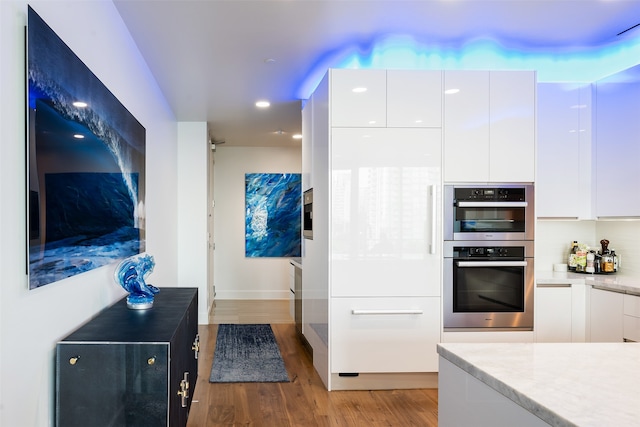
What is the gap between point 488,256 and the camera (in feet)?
11.3

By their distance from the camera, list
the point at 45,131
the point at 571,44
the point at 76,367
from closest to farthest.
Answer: the point at 45,131 < the point at 76,367 < the point at 571,44

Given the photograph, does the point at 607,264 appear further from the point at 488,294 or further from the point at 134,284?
the point at 134,284

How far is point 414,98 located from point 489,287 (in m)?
1.48

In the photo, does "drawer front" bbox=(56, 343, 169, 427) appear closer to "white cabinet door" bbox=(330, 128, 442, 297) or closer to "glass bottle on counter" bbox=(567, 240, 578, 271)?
"white cabinet door" bbox=(330, 128, 442, 297)

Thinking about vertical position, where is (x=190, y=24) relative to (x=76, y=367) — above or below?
above

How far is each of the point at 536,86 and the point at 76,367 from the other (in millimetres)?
3449

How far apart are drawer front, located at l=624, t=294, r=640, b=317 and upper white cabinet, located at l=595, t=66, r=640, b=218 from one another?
2.27 ft

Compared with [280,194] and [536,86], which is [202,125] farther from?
[536,86]

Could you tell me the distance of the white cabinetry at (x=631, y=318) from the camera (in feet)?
10.3

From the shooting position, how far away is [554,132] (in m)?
3.88

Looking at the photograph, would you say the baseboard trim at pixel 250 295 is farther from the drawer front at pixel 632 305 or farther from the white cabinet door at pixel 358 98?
the drawer front at pixel 632 305

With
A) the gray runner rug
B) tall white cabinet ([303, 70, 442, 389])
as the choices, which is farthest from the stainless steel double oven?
the gray runner rug

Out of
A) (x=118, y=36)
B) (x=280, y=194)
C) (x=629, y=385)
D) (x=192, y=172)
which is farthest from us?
(x=280, y=194)

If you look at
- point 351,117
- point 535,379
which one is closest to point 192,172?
point 351,117
